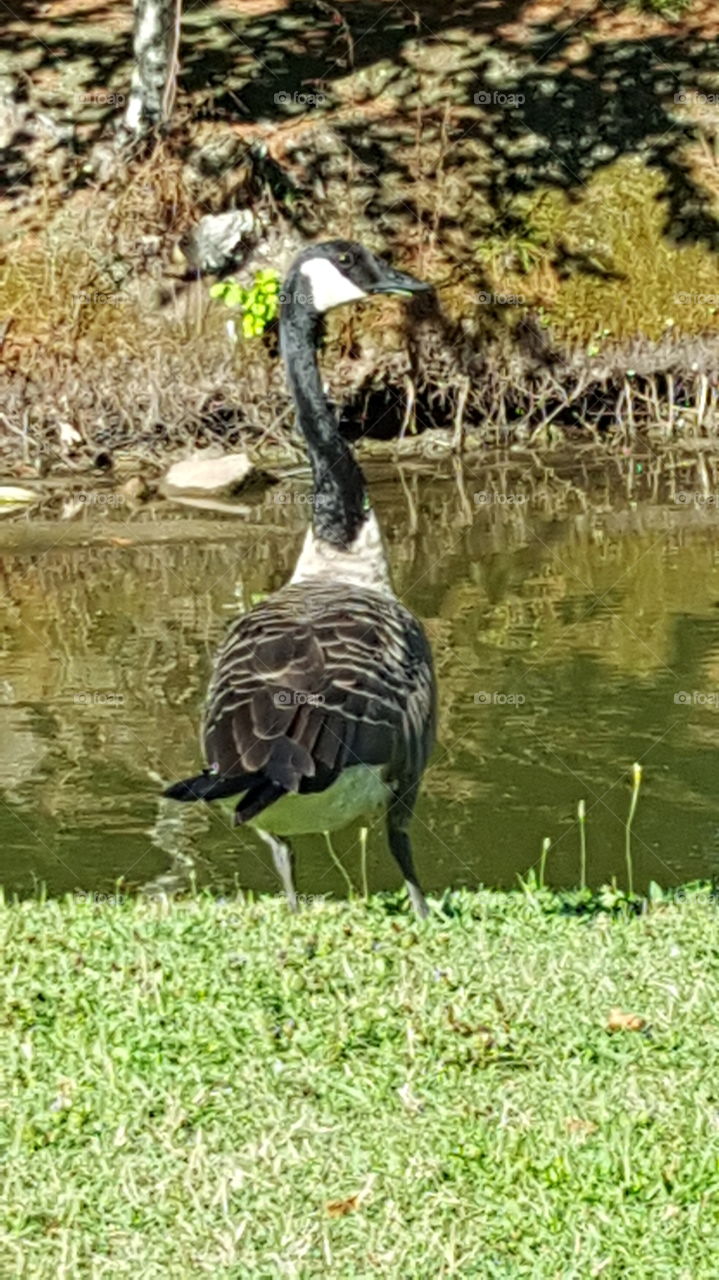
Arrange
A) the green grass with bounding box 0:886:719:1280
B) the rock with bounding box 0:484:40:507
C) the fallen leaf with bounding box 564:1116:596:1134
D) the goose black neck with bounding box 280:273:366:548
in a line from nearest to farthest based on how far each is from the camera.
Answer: the green grass with bounding box 0:886:719:1280
the fallen leaf with bounding box 564:1116:596:1134
the goose black neck with bounding box 280:273:366:548
the rock with bounding box 0:484:40:507

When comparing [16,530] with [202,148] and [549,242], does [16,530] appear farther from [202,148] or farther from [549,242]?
[549,242]

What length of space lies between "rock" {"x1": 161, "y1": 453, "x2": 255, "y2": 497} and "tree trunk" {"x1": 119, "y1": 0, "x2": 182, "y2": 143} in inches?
141

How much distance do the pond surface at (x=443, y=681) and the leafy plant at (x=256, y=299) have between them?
1891 millimetres

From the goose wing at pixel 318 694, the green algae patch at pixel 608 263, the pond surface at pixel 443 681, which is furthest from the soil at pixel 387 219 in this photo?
the goose wing at pixel 318 694

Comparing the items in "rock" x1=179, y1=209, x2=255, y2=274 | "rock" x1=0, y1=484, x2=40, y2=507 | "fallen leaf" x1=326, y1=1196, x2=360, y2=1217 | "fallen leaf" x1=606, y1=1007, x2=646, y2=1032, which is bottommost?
"fallen leaf" x1=326, y1=1196, x2=360, y2=1217

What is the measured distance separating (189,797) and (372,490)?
9.85m

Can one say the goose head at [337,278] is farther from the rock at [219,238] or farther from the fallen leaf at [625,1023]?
the rock at [219,238]

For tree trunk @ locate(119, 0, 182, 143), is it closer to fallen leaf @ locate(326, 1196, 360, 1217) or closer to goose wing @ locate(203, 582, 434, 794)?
goose wing @ locate(203, 582, 434, 794)

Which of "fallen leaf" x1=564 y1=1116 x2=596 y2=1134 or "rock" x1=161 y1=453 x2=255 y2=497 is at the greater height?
"rock" x1=161 y1=453 x2=255 y2=497

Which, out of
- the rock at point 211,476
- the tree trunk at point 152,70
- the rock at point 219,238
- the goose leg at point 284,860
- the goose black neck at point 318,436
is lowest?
the goose leg at point 284,860

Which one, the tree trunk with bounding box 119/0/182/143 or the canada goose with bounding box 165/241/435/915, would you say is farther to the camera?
the tree trunk with bounding box 119/0/182/143

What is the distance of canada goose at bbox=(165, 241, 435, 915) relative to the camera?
675 centimetres

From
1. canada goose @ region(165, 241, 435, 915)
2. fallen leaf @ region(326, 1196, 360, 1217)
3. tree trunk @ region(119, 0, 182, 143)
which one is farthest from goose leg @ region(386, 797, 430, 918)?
tree trunk @ region(119, 0, 182, 143)

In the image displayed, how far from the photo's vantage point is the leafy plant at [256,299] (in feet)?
56.7
